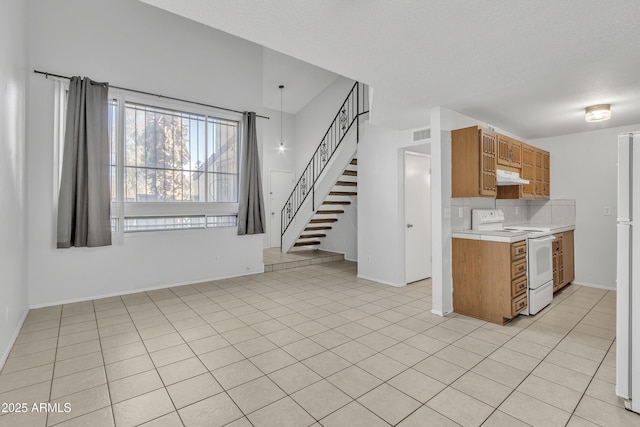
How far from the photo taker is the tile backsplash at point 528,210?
13.8ft

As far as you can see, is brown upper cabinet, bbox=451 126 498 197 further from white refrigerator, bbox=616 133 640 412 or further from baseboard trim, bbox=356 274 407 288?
baseboard trim, bbox=356 274 407 288

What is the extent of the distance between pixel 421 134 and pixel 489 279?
2274 mm

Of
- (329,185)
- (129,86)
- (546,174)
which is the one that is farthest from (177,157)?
(546,174)

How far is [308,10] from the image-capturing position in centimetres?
198

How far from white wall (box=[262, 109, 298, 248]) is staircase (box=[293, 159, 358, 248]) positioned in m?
1.26

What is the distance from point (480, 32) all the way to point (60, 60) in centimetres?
501

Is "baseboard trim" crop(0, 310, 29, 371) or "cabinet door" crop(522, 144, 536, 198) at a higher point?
"cabinet door" crop(522, 144, 536, 198)

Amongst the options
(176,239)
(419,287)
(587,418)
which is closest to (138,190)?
(176,239)

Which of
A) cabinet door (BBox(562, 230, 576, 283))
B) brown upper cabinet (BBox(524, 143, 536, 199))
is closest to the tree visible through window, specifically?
brown upper cabinet (BBox(524, 143, 536, 199))

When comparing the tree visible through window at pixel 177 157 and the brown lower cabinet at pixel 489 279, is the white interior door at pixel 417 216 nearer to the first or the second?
the brown lower cabinet at pixel 489 279

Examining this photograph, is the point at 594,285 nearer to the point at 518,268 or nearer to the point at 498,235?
the point at 518,268

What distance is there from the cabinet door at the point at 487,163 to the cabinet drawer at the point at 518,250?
0.67m

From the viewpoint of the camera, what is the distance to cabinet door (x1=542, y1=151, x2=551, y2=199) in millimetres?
5250

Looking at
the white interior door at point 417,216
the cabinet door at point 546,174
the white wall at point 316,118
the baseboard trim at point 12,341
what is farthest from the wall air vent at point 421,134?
the baseboard trim at point 12,341
